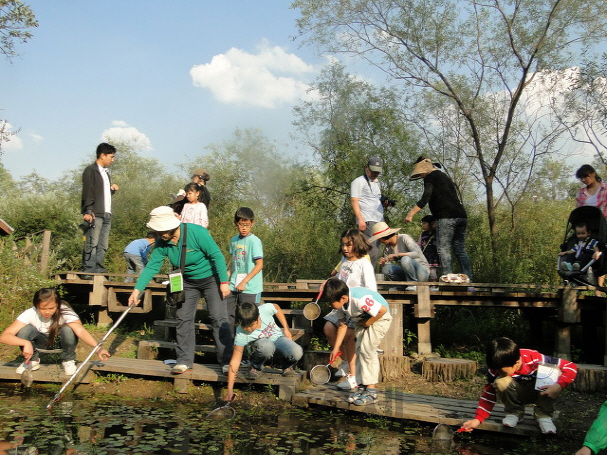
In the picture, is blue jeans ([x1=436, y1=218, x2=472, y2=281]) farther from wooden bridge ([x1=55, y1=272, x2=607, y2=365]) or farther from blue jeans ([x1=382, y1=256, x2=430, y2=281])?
wooden bridge ([x1=55, y1=272, x2=607, y2=365])

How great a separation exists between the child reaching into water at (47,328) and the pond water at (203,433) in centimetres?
71

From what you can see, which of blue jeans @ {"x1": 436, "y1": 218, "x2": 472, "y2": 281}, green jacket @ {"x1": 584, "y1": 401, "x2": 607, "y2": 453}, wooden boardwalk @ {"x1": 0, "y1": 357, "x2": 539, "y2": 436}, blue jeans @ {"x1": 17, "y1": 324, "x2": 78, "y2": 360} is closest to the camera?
green jacket @ {"x1": 584, "y1": 401, "x2": 607, "y2": 453}

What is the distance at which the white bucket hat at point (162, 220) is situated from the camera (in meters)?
5.62

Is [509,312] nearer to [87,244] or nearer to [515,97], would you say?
[515,97]

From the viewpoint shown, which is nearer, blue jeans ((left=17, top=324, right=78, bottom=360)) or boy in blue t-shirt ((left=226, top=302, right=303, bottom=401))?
boy in blue t-shirt ((left=226, top=302, right=303, bottom=401))

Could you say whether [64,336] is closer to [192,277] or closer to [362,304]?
[192,277]

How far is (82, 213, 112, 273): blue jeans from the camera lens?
8453mm

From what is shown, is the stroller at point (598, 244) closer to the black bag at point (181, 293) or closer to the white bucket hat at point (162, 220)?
the black bag at point (181, 293)

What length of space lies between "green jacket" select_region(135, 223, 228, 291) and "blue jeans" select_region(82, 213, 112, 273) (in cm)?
285

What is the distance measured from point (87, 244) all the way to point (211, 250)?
3.56 meters

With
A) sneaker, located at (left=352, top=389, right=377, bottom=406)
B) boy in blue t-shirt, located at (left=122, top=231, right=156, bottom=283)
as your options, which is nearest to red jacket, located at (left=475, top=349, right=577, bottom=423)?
sneaker, located at (left=352, top=389, right=377, bottom=406)

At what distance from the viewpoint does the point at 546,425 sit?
14.5ft

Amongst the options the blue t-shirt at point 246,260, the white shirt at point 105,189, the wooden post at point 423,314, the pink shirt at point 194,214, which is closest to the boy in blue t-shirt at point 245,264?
the blue t-shirt at point 246,260

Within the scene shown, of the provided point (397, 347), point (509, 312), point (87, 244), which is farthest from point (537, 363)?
point (87, 244)
